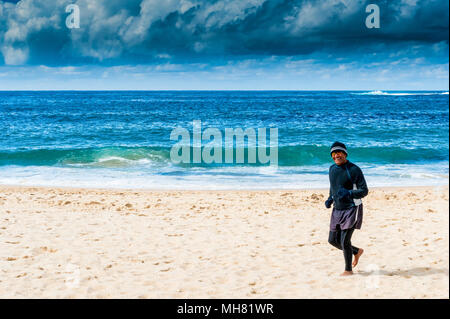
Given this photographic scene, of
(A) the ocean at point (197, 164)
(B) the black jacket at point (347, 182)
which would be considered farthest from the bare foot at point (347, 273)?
(A) the ocean at point (197, 164)

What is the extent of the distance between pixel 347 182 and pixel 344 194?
0.57ft

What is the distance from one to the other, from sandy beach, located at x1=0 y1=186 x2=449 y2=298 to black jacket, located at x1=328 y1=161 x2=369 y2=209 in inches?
40.6

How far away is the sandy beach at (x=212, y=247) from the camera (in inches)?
234

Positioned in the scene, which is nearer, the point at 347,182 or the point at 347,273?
the point at 347,182

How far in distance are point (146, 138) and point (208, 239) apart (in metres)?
22.5

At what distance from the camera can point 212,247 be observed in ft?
26.3

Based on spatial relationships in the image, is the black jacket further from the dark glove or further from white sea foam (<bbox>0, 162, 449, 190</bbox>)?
white sea foam (<bbox>0, 162, 449, 190</bbox>)

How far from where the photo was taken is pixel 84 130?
34.9 m

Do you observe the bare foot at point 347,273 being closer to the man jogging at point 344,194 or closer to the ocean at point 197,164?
the man jogging at point 344,194

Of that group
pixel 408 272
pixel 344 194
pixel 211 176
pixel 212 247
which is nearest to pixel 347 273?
pixel 408 272

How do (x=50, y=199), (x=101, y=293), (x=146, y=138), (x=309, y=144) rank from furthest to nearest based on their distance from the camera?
(x=146, y=138) → (x=309, y=144) → (x=50, y=199) → (x=101, y=293)

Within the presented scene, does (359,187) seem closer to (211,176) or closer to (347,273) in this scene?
(347,273)
